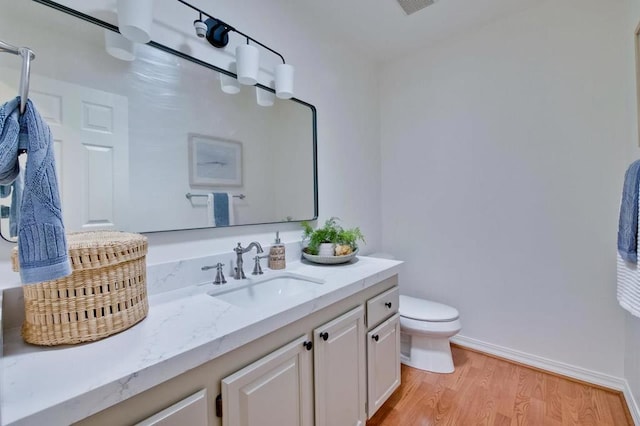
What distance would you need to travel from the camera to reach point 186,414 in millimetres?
702

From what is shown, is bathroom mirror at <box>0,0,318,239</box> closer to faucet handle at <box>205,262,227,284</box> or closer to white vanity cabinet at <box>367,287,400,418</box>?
faucet handle at <box>205,262,227,284</box>

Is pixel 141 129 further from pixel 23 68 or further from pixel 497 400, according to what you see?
pixel 497 400

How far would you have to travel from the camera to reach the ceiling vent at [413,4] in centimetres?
184

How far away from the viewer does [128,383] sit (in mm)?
595

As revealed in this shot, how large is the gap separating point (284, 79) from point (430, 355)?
1992 millimetres

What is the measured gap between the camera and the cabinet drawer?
141cm

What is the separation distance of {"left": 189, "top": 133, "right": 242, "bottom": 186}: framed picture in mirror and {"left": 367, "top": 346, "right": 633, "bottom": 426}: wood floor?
1488mm

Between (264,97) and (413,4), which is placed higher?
(413,4)

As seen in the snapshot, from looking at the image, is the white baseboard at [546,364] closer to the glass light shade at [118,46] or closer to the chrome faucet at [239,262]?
the chrome faucet at [239,262]

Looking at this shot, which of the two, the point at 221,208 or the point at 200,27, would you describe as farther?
the point at 221,208

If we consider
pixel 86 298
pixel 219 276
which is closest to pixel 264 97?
pixel 219 276

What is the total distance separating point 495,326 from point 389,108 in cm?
195

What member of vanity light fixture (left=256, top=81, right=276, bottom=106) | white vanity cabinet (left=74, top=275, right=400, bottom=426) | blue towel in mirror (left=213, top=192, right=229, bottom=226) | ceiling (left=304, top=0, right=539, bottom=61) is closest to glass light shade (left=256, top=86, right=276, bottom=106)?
vanity light fixture (left=256, top=81, right=276, bottom=106)

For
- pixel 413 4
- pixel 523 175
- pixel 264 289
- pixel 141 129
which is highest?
pixel 413 4
